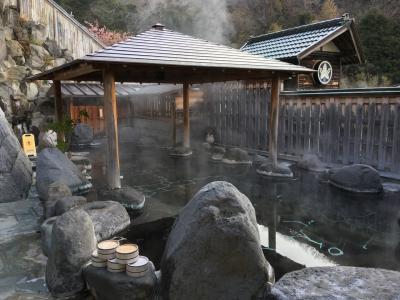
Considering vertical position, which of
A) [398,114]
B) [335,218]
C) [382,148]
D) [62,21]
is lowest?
[335,218]

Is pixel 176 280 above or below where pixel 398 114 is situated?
below

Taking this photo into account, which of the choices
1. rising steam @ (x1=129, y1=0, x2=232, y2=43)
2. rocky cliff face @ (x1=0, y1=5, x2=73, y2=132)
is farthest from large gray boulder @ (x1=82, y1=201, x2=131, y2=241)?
rising steam @ (x1=129, y1=0, x2=232, y2=43)

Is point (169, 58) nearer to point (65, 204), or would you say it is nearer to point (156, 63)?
point (156, 63)

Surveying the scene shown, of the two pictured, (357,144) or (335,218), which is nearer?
(335,218)

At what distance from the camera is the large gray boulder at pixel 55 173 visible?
7324mm

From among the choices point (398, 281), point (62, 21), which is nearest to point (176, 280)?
point (398, 281)

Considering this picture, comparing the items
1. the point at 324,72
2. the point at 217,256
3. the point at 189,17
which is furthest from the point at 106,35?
the point at 217,256

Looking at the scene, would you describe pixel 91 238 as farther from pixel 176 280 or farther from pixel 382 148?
pixel 382 148

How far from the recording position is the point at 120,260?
3.70 metres

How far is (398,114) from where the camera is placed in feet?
27.5

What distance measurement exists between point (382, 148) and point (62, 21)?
20655 millimetres

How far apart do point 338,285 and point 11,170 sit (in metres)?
7.49

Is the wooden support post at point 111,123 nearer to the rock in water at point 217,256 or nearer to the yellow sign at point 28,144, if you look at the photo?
the rock in water at point 217,256

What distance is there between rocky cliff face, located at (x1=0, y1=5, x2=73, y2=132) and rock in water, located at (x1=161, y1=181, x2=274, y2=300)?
48.2 ft
